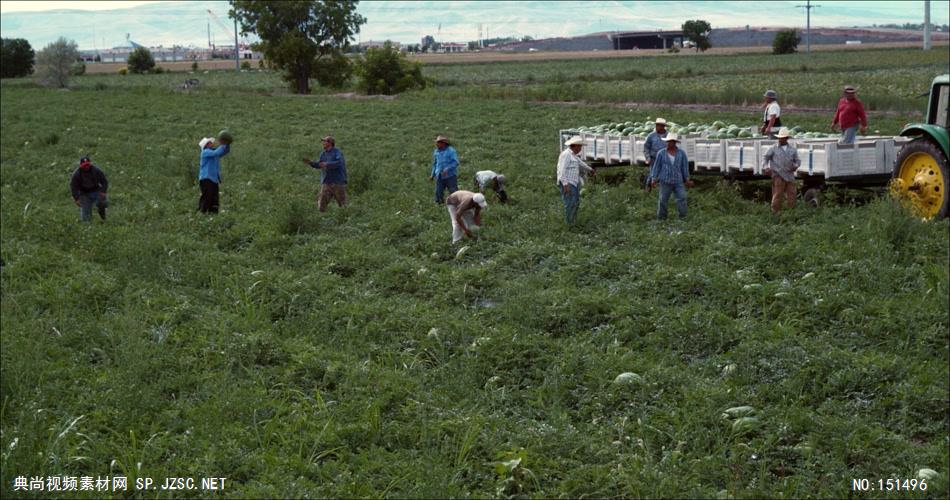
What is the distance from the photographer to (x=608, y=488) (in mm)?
7789

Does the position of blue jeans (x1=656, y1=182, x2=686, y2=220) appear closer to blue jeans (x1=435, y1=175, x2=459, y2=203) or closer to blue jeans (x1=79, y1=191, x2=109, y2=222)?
blue jeans (x1=435, y1=175, x2=459, y2=203)

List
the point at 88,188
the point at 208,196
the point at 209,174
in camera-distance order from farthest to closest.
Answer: the point at 208,196, the point at 209,174, the point at 88,188

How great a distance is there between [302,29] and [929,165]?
58.7m

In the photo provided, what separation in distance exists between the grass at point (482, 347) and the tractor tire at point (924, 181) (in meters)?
0.62

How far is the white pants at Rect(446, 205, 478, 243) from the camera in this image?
16031 millimetres

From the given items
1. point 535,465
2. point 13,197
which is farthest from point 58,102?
point 535,465

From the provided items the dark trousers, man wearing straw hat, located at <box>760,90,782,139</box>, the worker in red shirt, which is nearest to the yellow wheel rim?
the worker in red shirt

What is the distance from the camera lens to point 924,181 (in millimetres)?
15375

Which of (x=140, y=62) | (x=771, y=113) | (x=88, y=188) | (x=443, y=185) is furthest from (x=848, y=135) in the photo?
(x=140, y=62)

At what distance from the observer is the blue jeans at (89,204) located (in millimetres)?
18844

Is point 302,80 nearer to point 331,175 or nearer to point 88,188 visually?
point 88,188

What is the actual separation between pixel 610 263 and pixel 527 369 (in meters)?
3.78

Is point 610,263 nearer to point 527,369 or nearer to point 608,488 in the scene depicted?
point 527,369

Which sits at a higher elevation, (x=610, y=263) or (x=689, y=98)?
(x=689, y=98)
